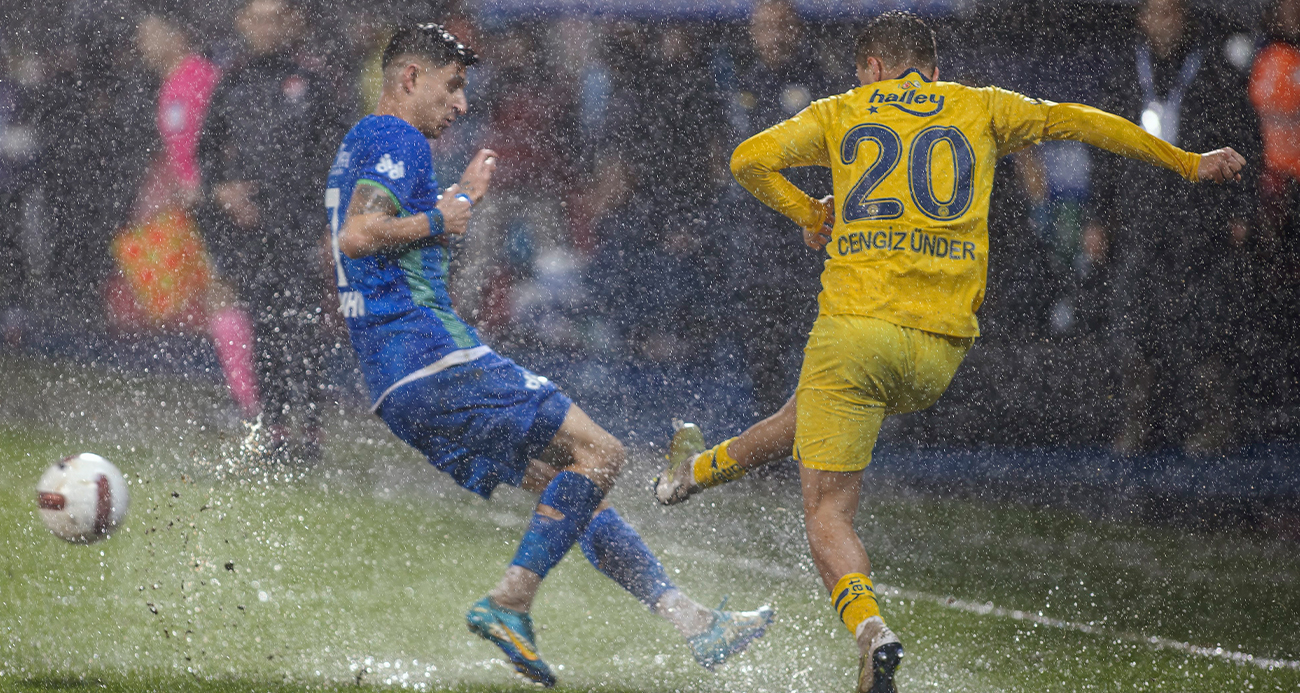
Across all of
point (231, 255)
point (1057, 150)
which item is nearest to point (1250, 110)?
point (1057, 150)

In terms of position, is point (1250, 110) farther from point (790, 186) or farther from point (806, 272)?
point (790, 186)

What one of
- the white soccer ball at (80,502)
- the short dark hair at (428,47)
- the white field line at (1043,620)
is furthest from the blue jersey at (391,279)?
the white field line at (1043,620)

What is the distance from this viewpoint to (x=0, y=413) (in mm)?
7441

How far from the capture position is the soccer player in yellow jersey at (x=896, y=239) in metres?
3.04

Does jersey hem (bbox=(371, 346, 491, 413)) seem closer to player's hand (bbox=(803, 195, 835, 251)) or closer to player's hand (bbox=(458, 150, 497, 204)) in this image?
player's hand (bbox=(458, 150, 497, 204))

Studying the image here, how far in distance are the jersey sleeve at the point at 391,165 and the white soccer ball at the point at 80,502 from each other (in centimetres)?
117

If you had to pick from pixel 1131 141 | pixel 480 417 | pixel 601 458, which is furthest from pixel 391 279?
pixel 1131 141

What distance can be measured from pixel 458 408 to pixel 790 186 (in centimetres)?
101

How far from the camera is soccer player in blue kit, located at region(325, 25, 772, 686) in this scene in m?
3.28

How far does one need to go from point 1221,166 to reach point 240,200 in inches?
172

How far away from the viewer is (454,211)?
10.8ft

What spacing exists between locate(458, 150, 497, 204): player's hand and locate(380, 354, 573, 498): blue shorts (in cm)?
42

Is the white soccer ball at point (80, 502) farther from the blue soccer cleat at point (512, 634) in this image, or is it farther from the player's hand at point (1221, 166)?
the player's hand at point (1221, 166)

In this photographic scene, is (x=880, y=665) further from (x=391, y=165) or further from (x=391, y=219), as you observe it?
(x=391, y=165)
